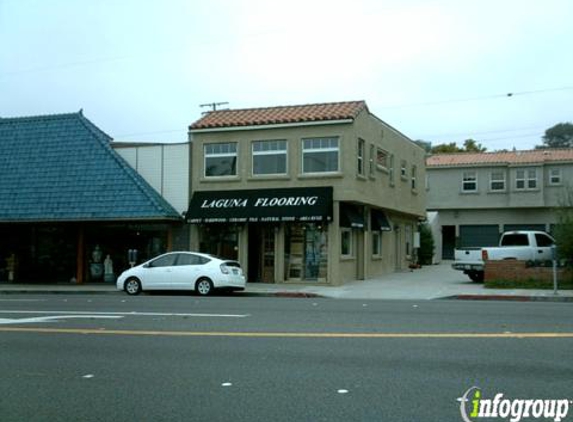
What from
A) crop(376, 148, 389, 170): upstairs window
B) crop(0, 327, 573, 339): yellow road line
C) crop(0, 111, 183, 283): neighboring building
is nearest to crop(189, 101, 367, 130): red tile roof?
crop(376, 148, 389, 170): upstairs window

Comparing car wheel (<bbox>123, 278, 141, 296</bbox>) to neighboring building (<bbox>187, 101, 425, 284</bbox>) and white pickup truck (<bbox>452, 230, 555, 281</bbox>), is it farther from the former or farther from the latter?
white pickup truck (<bbox>452, 230, 555, 281</bbox>)

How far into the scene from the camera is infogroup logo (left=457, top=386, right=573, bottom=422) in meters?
6.00

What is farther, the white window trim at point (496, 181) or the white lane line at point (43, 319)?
the white window trim at point (496, 181)

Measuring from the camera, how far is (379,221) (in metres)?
28.0

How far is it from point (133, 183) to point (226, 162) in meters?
Answer: 3.62

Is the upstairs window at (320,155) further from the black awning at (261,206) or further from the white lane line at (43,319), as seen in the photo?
the white lane line at (43,319)

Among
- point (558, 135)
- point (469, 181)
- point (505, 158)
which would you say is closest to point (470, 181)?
point (469, 181)

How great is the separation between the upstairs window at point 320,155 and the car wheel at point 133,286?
23.9ft

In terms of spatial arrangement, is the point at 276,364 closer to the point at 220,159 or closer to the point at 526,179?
the point at 220,159

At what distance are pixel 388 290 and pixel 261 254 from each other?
17.9 ft

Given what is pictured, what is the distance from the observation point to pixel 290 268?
80.8 feet

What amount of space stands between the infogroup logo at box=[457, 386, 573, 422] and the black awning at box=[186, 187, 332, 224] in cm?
1656

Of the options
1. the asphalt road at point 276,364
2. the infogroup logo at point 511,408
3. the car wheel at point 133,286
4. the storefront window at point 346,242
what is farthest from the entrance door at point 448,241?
the infogroup logo at point 511,408

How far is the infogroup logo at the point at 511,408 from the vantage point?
19.7 ft
